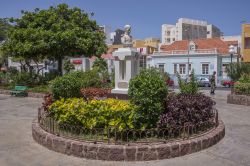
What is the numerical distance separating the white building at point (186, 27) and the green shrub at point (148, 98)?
9305 cm

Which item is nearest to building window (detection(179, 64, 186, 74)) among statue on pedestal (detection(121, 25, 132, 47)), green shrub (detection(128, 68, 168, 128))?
statue on pedestal (detection(121, 25, 132, 47))

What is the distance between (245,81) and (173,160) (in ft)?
37.8

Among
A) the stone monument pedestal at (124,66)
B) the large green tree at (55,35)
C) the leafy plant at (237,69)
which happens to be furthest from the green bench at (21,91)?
the leafy plant at (237,69)

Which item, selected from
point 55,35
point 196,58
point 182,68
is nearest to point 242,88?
point 55,35

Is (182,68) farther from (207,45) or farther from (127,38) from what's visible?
(127,38)

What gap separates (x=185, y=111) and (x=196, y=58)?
38.6m

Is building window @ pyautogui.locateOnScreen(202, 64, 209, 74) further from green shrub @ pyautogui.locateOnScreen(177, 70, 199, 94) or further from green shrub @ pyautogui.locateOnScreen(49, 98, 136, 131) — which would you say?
green shrub @ pyautogui.locateOnScreen(49, 98, 136, 131)

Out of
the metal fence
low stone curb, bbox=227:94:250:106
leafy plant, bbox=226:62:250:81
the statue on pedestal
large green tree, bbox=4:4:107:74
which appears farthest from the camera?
leafy plant, bbox=226:62:250:81

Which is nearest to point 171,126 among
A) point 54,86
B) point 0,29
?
point 54,86

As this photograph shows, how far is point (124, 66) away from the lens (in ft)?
49.5

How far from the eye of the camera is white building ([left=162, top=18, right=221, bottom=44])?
100188 mm

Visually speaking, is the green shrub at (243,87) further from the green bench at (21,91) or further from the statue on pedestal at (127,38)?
the green bench at (21,91)

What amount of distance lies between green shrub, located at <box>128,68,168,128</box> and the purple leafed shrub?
0.25 m

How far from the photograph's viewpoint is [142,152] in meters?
6.54
